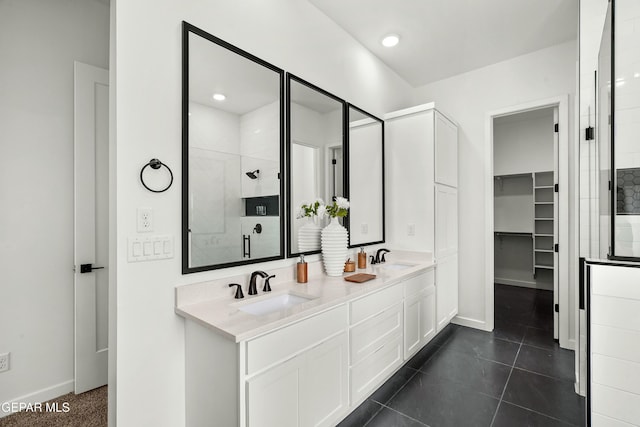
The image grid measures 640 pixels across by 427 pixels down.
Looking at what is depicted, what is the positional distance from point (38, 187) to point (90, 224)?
0.38 m

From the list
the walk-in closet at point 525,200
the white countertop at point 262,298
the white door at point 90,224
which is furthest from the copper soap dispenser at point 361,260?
the walk-in closet at point 525,200

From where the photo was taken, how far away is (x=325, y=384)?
64.7 inches

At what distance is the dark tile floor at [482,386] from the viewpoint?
193 centimetres

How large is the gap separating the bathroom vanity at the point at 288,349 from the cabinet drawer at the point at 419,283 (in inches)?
7.5

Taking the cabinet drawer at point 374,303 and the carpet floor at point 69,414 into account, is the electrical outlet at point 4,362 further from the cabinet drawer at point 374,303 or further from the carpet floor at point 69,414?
the cabinet drawer at point 374,303

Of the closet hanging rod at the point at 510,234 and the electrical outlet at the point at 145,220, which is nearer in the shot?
the electrical outlet at the point at 145,220

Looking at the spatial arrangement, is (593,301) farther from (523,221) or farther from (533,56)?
(523,221)

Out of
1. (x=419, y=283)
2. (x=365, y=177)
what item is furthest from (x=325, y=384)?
(x=365, y=177)

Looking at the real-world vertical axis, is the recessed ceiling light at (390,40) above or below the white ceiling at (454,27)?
below

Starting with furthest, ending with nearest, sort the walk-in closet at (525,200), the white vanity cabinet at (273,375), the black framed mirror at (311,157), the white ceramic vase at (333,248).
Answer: the walk-in closet at (525,200) < the white ceramic vase at (333,248) < the black framed mirror at (311,157) < the white vanity cabinet at (273,375)

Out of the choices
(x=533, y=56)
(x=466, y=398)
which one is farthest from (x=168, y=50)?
(x=533, y=56)

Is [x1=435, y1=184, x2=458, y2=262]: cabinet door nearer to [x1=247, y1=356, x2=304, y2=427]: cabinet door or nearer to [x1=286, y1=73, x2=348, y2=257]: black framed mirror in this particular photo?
[x1=286, y1=73, x2=348, y2=257]: black framed mirror

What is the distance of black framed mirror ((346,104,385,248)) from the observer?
2.79 m

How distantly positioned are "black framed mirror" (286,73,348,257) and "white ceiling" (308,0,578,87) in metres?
0.73
